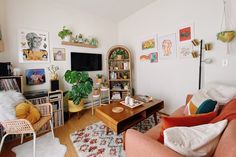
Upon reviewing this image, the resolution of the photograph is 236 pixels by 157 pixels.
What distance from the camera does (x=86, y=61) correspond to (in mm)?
3262

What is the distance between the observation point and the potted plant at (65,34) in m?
2.75

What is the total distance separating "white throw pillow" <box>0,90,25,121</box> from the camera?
1.54 meters

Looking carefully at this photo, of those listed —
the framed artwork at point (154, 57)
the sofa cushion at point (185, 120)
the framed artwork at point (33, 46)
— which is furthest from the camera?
the framed artwork at point (154, 57)

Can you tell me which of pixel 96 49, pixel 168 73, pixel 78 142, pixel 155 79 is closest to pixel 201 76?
pixel 168 73

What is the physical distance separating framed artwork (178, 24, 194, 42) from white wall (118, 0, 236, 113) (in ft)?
0.27

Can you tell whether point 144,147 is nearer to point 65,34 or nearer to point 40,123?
point 40,123

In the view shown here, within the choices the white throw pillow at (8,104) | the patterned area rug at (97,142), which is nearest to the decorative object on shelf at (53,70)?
the white throw pillow at (8,104)

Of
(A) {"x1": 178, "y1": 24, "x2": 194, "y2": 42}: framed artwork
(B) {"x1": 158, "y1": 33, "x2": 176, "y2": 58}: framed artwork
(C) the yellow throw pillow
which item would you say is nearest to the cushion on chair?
(C) the yellow throw pillow

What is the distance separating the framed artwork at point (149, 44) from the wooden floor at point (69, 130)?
211 cm

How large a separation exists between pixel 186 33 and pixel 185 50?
1.04ft

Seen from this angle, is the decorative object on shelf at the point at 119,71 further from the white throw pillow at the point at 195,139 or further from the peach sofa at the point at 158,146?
the white throw pillow at the point at 195,139

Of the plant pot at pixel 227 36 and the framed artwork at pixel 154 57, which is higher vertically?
the plant pot at pixel 227 36

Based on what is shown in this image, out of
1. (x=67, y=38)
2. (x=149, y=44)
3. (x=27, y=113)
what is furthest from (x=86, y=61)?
(x=27, y=113)

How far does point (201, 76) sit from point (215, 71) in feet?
0.72
